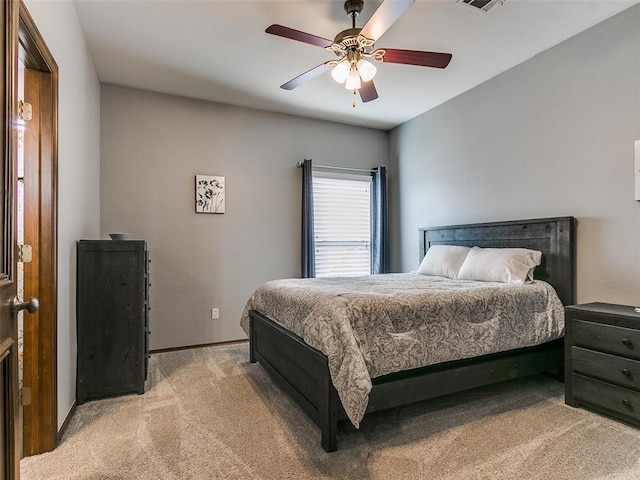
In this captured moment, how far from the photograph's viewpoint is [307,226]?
441cm

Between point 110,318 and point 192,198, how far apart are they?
1696 millimetres

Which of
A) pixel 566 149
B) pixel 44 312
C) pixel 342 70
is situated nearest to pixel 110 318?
pixel 44 312

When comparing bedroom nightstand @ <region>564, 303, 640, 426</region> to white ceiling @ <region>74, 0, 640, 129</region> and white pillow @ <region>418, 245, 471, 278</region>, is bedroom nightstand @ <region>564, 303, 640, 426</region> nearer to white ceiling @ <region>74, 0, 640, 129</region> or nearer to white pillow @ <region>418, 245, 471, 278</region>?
white pillow @ <region>418, 245, 471, 278</region>

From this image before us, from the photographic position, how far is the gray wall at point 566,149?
258 centimetres

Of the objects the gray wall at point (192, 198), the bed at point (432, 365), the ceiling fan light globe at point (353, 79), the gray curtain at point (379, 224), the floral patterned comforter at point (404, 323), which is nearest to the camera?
the floral patterned comforter at point (404, 323)

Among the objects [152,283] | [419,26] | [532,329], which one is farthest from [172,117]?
[532,329]

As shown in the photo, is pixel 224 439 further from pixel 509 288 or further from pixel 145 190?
pixel 145 190

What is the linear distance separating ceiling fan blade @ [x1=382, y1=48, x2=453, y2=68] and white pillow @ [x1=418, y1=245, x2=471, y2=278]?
183 centimetres

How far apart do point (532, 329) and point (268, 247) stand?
9.33 feet

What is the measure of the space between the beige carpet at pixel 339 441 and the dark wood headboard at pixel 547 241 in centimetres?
85

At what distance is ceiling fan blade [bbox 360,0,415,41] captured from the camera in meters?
1.84

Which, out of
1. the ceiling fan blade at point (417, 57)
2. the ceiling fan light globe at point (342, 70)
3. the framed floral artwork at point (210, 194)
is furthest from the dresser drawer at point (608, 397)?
the framed floral artwork at point (210, 194)

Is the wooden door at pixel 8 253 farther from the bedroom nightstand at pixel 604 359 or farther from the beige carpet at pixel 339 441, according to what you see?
the bedroom nightstand at pixel 604 359

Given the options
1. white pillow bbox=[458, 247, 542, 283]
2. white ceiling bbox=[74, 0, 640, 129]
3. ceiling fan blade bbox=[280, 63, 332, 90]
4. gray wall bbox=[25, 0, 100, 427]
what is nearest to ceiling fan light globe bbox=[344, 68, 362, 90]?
ceiling fan blade bbox=[280, 63, 332, 90]
